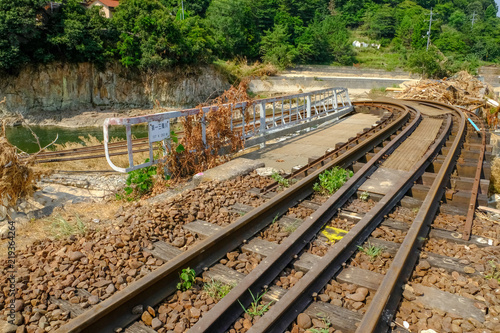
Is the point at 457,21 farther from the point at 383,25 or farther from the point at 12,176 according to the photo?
the point at 12,176

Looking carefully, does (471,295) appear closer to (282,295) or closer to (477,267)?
(477,267)

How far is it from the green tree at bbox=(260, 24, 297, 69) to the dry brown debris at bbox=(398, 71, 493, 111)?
1205 inches

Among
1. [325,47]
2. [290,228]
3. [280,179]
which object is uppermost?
[325,47]

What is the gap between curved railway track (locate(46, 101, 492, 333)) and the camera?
3.07m

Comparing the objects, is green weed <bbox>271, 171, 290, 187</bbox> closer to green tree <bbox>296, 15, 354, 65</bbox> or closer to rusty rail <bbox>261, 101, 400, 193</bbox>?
rusty rail <bbox>261, 101, 400, 193</bbox>

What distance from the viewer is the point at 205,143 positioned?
7.43 metres

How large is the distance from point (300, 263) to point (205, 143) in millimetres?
3999

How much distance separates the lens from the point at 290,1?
250 ft

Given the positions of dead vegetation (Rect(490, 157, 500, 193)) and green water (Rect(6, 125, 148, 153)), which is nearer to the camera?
dead vegetation (Rect(490, 157, 500, 193))

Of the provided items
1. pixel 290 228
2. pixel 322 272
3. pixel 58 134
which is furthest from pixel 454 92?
pixel 58 134

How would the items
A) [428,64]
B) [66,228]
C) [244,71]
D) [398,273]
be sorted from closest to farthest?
[398,273]
[66,228]
[428,64]
[244,71]

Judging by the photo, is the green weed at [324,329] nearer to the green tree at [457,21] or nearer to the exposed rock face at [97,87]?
the exposed rock face at [97,87]

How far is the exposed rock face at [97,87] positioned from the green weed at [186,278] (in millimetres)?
34691

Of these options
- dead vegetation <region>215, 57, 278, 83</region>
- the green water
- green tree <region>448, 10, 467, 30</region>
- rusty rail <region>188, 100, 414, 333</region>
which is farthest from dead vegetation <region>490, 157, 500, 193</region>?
green tree <region>448, 10, 467, 30</region>
